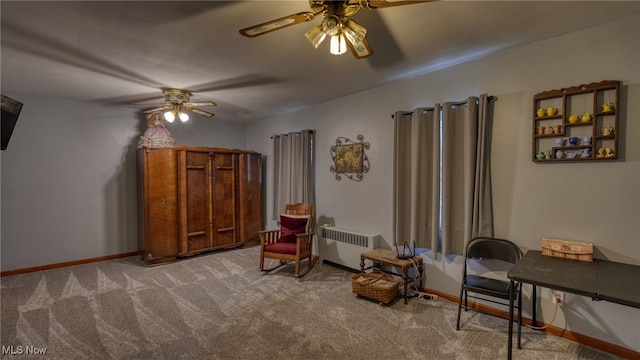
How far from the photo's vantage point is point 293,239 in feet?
13.2

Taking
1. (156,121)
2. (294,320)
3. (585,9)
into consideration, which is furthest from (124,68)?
(585,9)

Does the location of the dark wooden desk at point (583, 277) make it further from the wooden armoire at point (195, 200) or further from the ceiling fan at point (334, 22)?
the wooden armoire at point (195, 200)

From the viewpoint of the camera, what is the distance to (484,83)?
2758 mm

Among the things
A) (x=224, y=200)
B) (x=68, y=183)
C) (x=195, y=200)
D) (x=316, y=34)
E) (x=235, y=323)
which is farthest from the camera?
(x=224, y=200)

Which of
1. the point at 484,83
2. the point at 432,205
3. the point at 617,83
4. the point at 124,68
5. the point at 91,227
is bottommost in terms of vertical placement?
the point at 91,227

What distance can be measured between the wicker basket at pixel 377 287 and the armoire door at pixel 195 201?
2.78m

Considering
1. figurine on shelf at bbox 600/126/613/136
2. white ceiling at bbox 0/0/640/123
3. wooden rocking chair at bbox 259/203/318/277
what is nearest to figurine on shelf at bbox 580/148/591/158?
figurine on shelf at bbox 600/126/613/136

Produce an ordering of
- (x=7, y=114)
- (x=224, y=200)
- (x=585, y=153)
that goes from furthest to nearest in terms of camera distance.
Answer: (x=224, y=200) < (x=585, y=153) < (x=7, y=114)

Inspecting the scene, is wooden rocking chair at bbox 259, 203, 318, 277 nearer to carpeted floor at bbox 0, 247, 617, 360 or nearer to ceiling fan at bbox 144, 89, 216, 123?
carpeted floor at bbox 0, 247, 617, 360

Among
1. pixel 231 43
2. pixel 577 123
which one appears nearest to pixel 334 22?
pixel 231 43

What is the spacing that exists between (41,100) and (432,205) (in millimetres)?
5323

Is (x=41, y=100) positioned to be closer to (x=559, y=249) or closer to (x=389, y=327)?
(x=389, y=327)

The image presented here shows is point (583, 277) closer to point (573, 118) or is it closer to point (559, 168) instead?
point (559, 168)

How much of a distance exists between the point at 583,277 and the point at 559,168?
946mm
